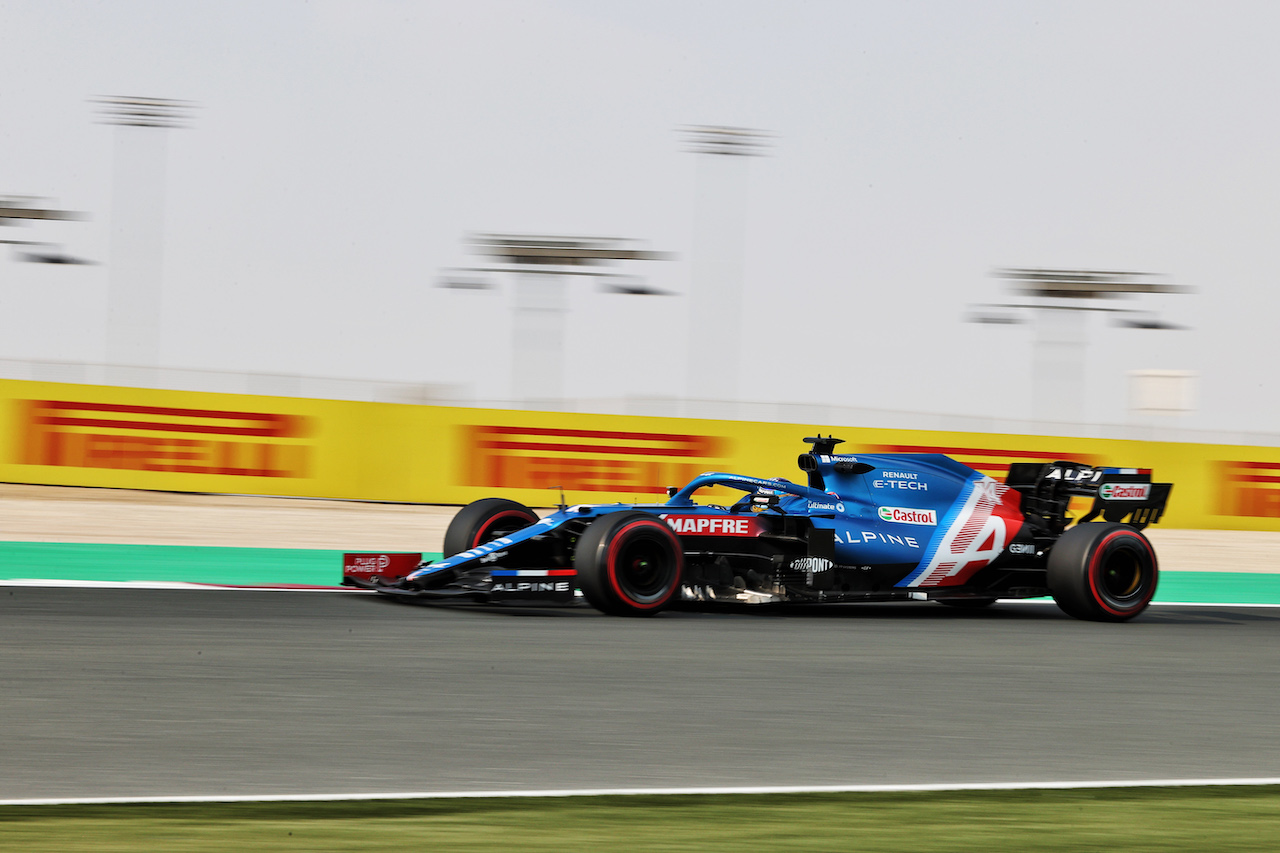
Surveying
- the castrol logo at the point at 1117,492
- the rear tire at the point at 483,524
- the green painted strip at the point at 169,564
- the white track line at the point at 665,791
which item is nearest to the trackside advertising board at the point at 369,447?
the green painted strip at the point at 169,564

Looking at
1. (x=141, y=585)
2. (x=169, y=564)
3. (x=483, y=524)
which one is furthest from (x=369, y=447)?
(x=483, y=524)

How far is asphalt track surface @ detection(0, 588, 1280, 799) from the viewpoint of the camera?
191 inches

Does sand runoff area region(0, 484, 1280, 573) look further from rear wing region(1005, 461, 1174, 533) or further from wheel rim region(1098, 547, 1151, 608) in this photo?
wheel rim region(1098, 547, 1151, 608)

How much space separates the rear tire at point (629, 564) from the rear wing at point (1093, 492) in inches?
128

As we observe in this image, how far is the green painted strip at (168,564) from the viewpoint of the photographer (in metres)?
11.6

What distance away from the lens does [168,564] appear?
11.9m

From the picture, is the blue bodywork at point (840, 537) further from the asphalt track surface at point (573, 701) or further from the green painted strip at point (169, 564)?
the green painted strip at point (169, 564)

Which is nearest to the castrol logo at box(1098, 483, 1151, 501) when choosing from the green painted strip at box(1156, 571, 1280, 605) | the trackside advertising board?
the green painted strip at box(1156, 571, 1280, 605)

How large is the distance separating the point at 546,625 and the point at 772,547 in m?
1.92

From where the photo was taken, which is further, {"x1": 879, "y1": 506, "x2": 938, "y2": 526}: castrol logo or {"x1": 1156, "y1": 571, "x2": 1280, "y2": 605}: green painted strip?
{"x1": 1156, "y1": 571, "x2": 1280, "y2": 605}: green painted strip

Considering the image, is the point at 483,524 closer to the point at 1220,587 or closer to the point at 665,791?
the point at 665,791

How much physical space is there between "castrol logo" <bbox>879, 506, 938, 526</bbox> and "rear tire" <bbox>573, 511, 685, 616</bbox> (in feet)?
5.63

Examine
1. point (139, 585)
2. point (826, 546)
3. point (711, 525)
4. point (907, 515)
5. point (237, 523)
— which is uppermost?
point (907, 515)

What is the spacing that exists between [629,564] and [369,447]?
7572 mm
